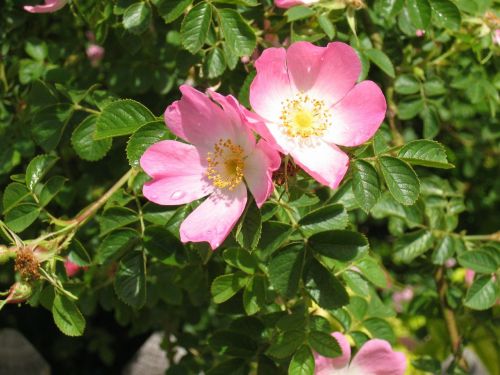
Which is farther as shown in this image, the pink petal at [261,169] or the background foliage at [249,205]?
the background foliage at [249,205]

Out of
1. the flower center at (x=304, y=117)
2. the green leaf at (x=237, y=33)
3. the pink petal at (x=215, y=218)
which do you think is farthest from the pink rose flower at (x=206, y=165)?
the green leaf at (x=237, y=33)

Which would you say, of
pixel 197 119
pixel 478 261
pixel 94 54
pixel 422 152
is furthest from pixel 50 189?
pixel 478 261

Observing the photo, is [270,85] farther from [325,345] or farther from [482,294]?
[482,294]

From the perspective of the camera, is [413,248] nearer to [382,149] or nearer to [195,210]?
[382,149]

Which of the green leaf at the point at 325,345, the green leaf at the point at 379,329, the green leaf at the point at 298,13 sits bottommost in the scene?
the green leaf at the point at 379,329

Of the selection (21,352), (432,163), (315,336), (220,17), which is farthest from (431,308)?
(21,352)

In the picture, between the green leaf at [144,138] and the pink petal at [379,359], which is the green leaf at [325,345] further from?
the green leaf at [144,138]

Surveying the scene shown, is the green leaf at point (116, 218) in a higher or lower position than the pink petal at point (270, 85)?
lower
